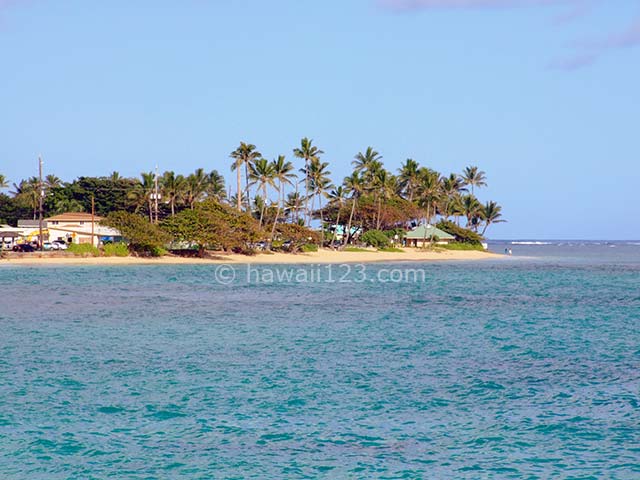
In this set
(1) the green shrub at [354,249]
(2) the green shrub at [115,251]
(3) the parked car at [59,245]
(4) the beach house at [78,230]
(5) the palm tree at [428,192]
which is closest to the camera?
(2) the green shrub at [115,251]

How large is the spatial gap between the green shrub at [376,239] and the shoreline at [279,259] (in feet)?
10.00

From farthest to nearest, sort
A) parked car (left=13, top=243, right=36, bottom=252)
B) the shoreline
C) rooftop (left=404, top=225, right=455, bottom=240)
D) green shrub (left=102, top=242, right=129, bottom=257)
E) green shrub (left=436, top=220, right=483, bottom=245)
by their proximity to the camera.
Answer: green shrub (left=436, top=220, right=483, bottom=245)
rooftop (left=404, top=225, right=455, bottom=240)
parked car (left=13, top=243, right=36, bottom=252)
green shrub (left=102, top=242, right=129, bottom=257)
the shoreline

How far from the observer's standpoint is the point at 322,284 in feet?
184

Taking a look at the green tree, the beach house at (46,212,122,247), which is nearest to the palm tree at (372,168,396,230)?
the beach house at (46,212,122,247)

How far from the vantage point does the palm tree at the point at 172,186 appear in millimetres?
100688

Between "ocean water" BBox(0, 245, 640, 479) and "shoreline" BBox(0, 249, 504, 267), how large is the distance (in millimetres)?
36147

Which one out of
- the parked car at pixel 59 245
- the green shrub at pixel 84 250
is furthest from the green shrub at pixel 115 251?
the parked car at pixel 59 245

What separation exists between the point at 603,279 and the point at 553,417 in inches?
2136

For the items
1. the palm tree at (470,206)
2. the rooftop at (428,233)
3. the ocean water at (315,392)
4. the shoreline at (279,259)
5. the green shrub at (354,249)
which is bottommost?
the ocean water at (315,392)

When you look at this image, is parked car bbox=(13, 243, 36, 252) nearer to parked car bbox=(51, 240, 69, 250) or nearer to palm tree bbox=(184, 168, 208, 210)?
parked car bbox=(51, 240, 69, 250)

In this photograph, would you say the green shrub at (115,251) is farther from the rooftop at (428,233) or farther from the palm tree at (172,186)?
the rooftop at (428,233)

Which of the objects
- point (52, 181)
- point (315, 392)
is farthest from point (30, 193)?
point (315, 392)

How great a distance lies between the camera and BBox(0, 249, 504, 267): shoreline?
242 feet

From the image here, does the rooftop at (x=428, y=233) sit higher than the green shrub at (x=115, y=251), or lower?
higher
